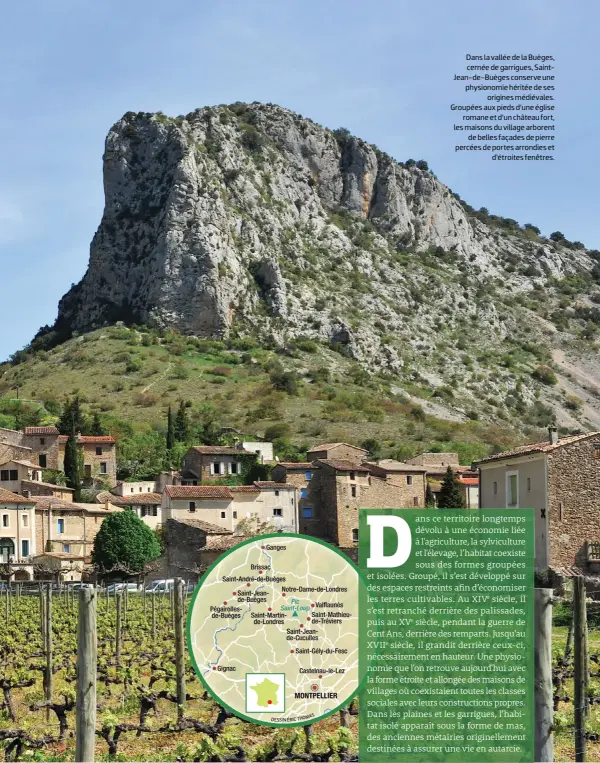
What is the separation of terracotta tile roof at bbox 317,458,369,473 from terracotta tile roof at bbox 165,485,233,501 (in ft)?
20.0

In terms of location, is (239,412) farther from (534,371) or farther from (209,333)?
(534,371)

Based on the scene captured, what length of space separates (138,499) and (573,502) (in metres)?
38.0

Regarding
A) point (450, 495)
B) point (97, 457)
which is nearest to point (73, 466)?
point (97, 457)

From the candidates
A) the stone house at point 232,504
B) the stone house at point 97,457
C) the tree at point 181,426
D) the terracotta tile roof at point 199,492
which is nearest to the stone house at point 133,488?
the stone house at point 97,457

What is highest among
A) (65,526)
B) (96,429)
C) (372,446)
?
(96,429)

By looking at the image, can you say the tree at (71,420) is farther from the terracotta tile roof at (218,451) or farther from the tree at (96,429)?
the terracotta tile roof at (218,451)

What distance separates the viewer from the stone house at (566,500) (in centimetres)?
3120

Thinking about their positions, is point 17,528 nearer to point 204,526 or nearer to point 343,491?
point 204,526

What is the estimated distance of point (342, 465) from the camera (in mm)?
62031

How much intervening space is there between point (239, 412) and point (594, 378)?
6216 cm

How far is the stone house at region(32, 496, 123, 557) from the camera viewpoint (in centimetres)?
5975

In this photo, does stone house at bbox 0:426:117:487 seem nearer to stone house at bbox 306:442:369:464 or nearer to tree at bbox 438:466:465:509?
stone house at bbox 306:442:369:464

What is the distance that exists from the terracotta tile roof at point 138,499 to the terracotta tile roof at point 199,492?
5.30 metres

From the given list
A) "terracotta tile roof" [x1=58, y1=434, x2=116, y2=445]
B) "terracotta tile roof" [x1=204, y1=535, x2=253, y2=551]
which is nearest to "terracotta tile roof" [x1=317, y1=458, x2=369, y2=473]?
"terracotta tile roof" [x1=204, y1=535, x2=253, y2=551]
